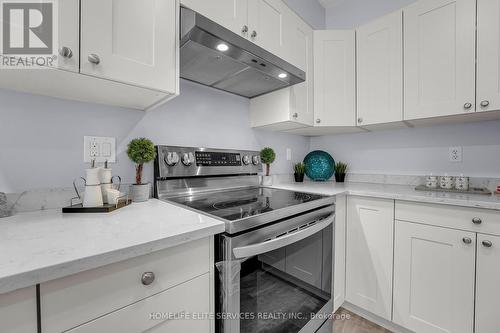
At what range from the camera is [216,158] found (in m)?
1.48

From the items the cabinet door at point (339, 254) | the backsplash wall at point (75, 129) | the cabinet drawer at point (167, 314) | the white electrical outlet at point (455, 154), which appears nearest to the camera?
Result: the cabinet drawer at point (167, 314)

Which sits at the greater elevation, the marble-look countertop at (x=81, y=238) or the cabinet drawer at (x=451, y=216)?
the marble-look countertop at (x=81, y=238)

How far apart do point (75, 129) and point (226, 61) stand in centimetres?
81

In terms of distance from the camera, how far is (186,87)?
4.60 feet

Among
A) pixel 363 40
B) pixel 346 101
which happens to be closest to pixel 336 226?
pixel 346 101

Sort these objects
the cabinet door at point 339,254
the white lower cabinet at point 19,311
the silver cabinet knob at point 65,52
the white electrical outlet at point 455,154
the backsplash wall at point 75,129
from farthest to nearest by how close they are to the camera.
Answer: the white electrical outlet at point 455,154 → the cabinet door at point 339,254 → the backsplash wall at point 75,129 → the silver cabinet knob at point 65,52 → the white lower cabinet at point 19,311

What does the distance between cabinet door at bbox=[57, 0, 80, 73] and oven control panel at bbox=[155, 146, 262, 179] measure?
0.55 m

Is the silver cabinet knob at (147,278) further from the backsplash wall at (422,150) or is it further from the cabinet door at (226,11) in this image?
the backsplash wall at (422,150)

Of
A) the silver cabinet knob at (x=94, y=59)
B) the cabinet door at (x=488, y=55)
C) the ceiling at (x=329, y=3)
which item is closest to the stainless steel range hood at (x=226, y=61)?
the silver cabinet knob at (x=94, y=59)

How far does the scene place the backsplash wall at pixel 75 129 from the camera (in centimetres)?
88

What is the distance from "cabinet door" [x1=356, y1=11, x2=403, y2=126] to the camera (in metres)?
1.56

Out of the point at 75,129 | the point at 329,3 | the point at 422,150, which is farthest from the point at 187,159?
the point at 329,3

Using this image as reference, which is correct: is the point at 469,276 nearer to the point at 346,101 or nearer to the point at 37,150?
the point at 346,101

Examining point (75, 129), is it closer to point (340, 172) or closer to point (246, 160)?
point (246, 160)
